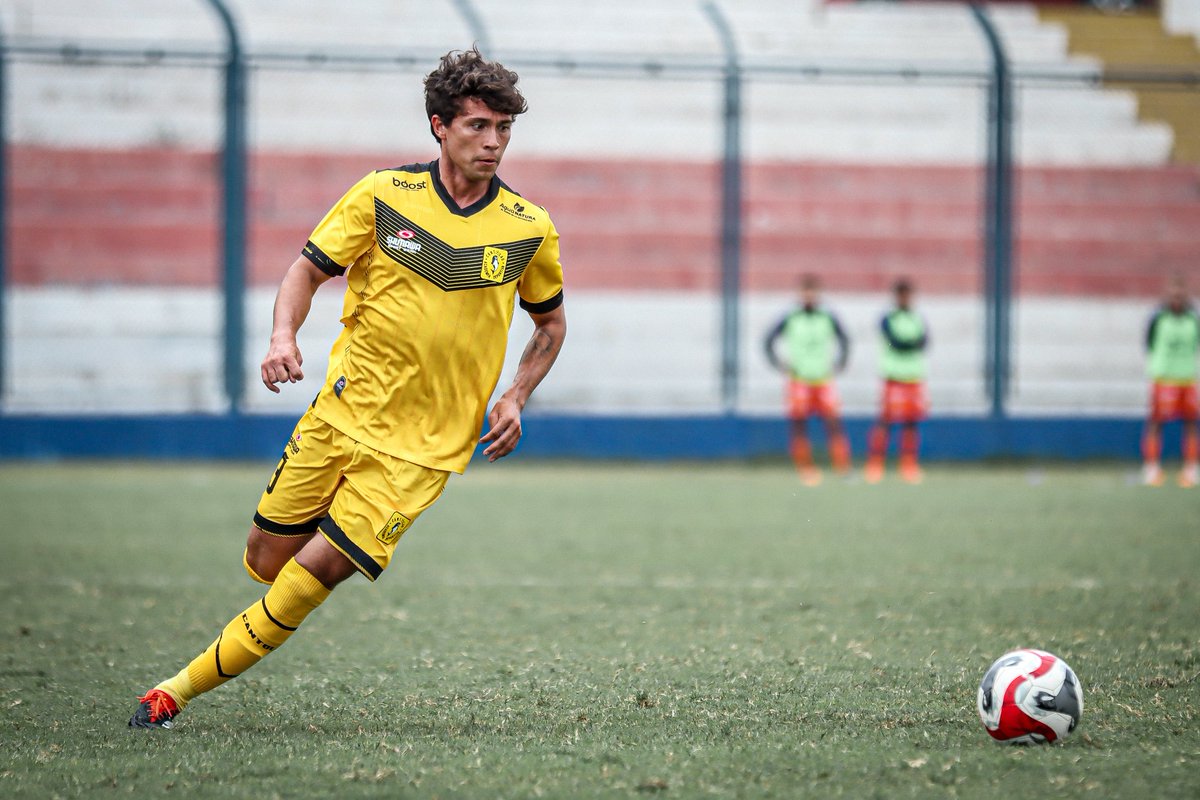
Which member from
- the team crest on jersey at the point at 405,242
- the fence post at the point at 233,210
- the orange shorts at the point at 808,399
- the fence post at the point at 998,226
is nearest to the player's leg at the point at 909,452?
the orange shorts at the point at 808,399

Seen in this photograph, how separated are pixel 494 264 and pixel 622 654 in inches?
67.5

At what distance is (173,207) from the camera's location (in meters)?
17.1

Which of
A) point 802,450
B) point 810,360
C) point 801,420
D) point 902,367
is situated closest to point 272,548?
point 802,450

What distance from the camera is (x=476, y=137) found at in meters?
3.93

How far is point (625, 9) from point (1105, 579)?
1335 cm

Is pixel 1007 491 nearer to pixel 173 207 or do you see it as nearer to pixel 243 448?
pixel 243 448

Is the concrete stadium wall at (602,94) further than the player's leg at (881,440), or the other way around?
the concrete stadium wall at (602,94)

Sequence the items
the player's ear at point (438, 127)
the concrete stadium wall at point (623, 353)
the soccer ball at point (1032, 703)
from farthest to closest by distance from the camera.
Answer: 1. the concrete stadium wall at point (623, 353)
2. the player's ear at point (438, 127)
3. the soccer ball at point (1032, 703)

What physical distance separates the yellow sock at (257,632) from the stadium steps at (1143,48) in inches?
634

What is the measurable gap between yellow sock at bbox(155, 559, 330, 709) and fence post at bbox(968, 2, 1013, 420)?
12.5 m

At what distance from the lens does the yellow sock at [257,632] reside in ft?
12.8

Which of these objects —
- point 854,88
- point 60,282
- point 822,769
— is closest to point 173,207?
point 60,282

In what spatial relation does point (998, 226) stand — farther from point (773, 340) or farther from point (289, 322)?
point (289, 322)

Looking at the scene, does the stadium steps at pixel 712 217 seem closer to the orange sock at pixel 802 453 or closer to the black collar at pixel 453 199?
the orange sock at pixel 802 453
